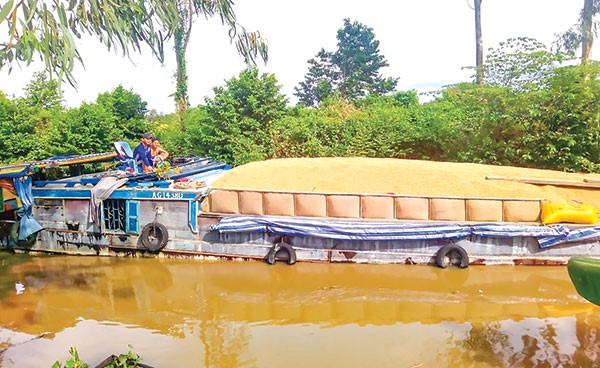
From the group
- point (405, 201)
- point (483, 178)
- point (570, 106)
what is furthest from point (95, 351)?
point (570, 106)

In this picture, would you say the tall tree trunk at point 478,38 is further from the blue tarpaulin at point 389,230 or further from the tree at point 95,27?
the tree at point 95,27

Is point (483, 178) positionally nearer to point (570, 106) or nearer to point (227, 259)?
point (570, 106)

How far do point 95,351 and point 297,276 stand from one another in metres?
3.73

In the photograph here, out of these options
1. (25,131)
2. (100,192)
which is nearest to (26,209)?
(100,192)

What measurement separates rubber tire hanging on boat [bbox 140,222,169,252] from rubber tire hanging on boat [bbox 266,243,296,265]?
91.8 inches

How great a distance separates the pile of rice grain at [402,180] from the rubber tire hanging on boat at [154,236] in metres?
1.51

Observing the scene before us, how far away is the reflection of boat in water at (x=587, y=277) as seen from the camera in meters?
3.37

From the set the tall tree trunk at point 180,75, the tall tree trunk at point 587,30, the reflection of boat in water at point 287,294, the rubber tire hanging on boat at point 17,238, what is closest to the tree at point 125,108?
the tall tree trunk at point 180,75

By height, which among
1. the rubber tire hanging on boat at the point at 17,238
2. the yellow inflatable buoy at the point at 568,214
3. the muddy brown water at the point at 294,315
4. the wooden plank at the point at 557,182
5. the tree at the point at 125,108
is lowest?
the muddy brown water at the point at 294,315

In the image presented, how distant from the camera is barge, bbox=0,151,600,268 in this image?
27.6 ft

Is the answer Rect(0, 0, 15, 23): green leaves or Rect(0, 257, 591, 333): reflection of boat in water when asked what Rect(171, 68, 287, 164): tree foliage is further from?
Rect(0, 0, 15, 23): green leaves

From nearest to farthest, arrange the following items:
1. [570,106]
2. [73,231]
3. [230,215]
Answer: [230,215], [73,231], [570,106]

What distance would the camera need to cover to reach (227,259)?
938cm

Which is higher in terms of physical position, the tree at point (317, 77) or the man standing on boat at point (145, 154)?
the tree at point (317, 77)
